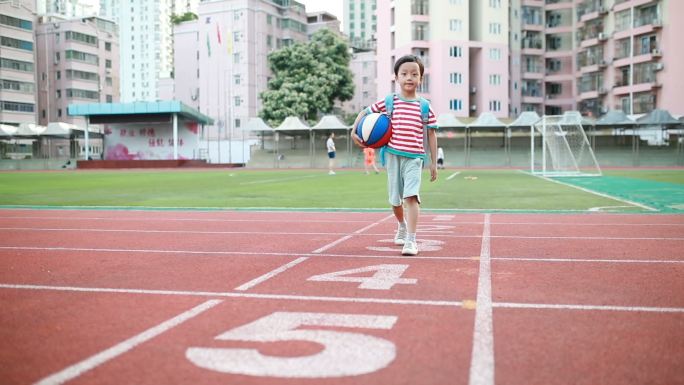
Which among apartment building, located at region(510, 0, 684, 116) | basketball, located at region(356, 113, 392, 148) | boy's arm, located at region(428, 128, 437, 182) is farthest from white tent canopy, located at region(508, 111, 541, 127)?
basketball, located at region(356, 113, 392, 148)

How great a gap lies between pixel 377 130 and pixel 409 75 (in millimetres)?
670

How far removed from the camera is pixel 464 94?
2520 inches

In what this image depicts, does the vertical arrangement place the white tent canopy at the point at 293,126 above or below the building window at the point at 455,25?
below

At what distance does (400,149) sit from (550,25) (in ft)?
247

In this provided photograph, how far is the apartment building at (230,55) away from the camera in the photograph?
253 ft

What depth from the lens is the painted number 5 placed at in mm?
2941

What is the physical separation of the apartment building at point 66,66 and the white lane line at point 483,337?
95.2 metres

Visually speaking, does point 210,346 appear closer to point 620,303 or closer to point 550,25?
point 620,303

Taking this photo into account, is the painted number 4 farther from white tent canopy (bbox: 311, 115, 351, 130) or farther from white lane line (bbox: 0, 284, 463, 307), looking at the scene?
white tent canopy (bbox: 311, 115, 351, 130)

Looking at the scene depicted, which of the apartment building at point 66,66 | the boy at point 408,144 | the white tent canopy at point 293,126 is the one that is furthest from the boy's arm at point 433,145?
the apartment building at point 66,66

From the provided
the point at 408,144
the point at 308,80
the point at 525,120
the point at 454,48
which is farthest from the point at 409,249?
the point at 454,48

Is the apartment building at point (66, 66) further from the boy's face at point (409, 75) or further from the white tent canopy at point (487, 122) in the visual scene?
the boy's face at point (409, 75)

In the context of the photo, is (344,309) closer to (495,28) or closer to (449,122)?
(449,122)

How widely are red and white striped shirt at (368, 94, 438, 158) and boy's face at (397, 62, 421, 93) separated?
0.21 metres
